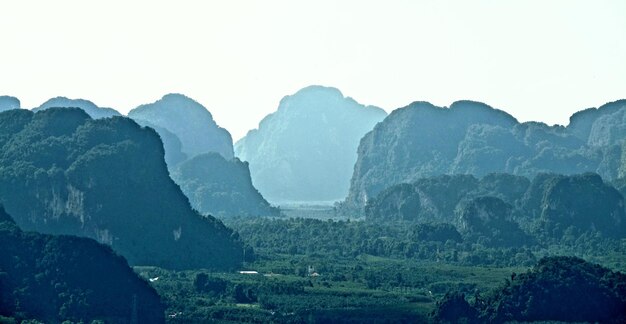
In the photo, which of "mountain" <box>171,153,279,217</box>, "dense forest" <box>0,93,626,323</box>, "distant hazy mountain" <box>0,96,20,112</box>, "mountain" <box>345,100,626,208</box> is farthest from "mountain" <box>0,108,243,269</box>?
"mountain" <box>345,100,626,208</box>

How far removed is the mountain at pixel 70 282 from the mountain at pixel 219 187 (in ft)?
295

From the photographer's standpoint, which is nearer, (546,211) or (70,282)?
(70,282)

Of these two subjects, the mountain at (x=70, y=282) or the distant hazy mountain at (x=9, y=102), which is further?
the distant hazy mountain at (x=9, y=102)

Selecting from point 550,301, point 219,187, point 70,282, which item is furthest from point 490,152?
point 70,282

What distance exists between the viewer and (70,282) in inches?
3041

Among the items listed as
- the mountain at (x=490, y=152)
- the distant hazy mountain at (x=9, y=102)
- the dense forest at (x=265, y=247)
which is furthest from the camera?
the distant hazy mountain at (x=9, y=102)

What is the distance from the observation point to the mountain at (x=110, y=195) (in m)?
102

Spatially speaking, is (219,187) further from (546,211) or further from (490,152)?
(546,211)

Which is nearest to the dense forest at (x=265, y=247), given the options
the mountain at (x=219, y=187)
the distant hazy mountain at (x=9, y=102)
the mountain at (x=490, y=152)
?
the mountain at (x=219, y=187)

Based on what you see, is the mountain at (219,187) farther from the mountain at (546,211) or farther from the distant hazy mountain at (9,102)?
the mountain at (546,211)

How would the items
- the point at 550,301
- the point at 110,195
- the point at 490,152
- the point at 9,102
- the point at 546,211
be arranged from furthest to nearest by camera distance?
the point at 490,152 → the point at 9,102 → the point at 546,211 → the point at 110,195 → the point at 550,301

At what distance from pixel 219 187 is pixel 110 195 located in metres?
73.6

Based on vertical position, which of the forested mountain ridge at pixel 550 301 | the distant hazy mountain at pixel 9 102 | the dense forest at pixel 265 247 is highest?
the distant hazy mountain at pixel 9 102

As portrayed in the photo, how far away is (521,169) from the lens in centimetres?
18525
